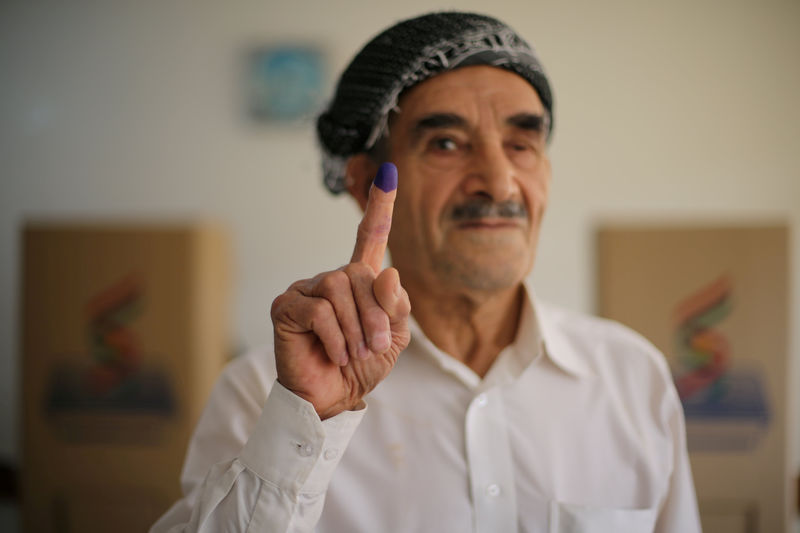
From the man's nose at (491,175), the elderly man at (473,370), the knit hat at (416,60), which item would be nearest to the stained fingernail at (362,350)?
the elderly man at (473,370)

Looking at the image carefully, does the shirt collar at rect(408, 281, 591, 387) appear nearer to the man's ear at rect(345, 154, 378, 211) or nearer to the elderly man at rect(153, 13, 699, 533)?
the elderly man at rect(153, 13, 699, 533)

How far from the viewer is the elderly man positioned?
787mm

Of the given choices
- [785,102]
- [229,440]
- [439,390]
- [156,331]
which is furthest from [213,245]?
[785,102]

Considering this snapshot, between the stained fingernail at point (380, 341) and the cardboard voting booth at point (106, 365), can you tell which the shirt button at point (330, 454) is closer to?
the stained fingernail at point (380, 341)

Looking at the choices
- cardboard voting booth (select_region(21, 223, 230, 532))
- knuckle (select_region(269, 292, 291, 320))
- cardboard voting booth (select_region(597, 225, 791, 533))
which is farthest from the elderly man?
cardboard voting booth (select_region(21, 223, 230, 532))

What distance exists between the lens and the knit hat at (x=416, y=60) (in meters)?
0.86

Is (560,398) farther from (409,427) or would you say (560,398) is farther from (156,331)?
(156,331)

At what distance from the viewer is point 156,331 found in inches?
62.2

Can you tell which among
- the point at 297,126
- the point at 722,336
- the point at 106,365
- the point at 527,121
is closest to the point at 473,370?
the point at 527,121

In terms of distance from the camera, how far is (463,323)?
91cm

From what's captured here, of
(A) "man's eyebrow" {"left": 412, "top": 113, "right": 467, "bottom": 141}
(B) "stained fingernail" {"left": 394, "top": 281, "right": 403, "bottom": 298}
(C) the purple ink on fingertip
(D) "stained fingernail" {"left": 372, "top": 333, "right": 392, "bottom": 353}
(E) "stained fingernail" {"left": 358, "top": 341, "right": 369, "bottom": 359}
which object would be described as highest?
(A) "man's eyebrow" {"left": 412, "top": 113, "right": 467, "bottom": 141}

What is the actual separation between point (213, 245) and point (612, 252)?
3.74 ft

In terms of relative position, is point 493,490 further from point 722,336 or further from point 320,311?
point 722,336

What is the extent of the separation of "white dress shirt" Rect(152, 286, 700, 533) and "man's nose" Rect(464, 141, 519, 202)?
0.71 ft
